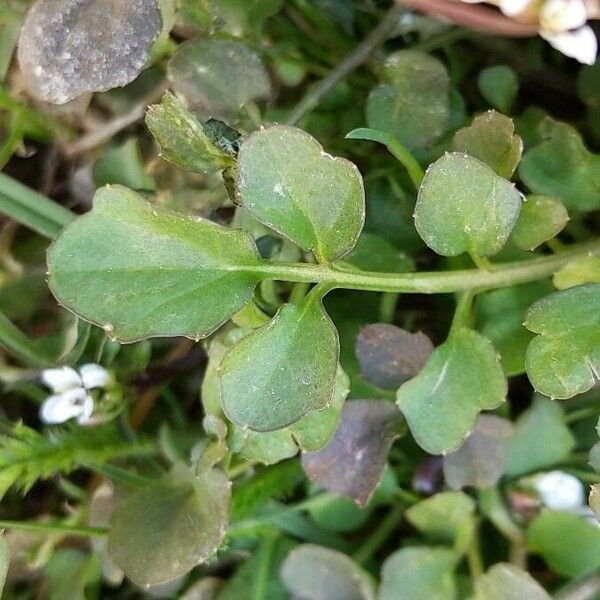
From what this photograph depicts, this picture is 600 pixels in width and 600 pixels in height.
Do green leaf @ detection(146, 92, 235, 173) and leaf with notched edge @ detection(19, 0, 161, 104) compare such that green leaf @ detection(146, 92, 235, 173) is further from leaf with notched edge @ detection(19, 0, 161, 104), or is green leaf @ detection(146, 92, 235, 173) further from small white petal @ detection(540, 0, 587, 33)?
small white petal @ detection(540, 0, 587, 33)

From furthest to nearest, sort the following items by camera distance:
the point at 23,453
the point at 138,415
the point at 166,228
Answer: the point at 138,415 → the point at 23,453 → the point at 166,228

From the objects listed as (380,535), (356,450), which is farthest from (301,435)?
(380,535)

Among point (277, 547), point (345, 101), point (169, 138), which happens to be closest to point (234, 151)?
point (169, 138)

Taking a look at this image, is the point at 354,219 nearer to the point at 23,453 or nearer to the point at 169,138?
the point at 169,138

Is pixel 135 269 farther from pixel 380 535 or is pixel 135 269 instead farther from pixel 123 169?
pixel 380 535

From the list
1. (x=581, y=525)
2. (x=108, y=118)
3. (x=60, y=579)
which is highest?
(x=108, y=118)

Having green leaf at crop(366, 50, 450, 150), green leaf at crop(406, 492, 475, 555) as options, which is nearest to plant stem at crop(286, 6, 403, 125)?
green leaf at crop(366, 50, 450, 150)

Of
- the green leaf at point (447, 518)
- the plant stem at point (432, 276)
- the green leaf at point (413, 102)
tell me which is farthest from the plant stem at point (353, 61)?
the green leaf at point (447, 518)
